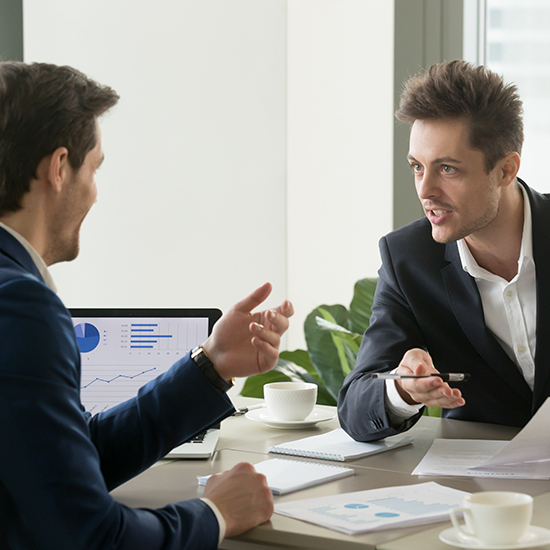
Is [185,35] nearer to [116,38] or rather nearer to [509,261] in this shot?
[116,38]

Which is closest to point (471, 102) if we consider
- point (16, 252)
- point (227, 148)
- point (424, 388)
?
point (424, 388)

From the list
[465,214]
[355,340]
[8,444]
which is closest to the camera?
[8,444]

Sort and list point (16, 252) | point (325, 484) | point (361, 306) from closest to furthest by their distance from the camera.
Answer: point (16, 252) < point (325, 484) < point (361, 306)

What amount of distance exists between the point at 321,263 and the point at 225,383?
2.41 meters

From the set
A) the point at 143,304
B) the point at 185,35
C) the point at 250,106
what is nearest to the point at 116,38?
the point at 185,35

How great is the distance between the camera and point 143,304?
12.5 ft

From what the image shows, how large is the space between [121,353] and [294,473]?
56 cm

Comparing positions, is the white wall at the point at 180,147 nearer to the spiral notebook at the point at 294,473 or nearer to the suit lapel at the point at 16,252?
the spiral notebook at the point at 294,473

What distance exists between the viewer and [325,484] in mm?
1215

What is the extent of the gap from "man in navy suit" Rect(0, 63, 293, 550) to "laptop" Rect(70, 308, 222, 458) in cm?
33

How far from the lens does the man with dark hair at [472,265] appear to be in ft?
5.72

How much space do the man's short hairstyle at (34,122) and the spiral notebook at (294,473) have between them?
1.94 feet

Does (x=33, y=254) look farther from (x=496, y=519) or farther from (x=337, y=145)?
(x=337, y=145)

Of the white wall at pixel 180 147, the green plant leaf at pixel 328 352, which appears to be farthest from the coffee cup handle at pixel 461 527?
the white wall at pixel 180 147
